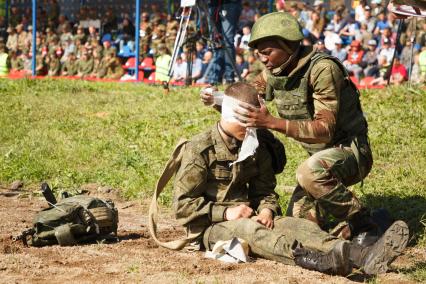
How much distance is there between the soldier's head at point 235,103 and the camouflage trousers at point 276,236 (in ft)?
2.09

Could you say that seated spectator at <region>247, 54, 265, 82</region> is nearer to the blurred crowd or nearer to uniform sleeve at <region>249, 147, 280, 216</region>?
the blurred crowd

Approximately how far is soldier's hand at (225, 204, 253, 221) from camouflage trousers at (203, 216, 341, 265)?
0.04 m

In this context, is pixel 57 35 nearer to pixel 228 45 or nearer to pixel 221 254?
pixel 228 45

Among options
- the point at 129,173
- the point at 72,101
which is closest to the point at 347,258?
the point at 129,173

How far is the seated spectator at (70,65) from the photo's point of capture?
2581 cm

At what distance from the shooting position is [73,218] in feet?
21.9

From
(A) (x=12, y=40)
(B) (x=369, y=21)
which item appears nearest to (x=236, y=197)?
(B) (x=369, y=21)

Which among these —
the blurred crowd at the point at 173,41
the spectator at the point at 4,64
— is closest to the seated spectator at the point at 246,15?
the blurred crowd at the point at 173,41

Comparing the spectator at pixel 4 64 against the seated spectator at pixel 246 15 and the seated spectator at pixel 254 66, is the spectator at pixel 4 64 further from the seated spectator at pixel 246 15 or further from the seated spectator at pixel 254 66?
the seated spectator at pixel 254 66

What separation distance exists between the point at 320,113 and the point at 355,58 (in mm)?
12451

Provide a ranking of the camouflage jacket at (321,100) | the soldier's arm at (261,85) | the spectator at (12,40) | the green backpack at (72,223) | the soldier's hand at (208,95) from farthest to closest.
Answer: the spectator at (12,40)
the soldier's arm at (261,85)
the green backpack at (72,223)
the soldier's hand at (208,95)
the camouflage jacket at (321,100)

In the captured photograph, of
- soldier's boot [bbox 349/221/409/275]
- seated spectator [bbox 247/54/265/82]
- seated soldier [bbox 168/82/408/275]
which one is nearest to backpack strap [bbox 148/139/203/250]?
seated soldier [bbox 168/82/408/275]

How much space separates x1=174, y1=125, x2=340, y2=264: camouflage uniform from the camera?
6.15m

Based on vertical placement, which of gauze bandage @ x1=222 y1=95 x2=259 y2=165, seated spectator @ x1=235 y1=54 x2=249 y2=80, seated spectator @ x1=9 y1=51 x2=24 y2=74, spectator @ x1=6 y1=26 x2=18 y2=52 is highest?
gauze bandage @ x1=222 y1=95 x2=259 y2=165
